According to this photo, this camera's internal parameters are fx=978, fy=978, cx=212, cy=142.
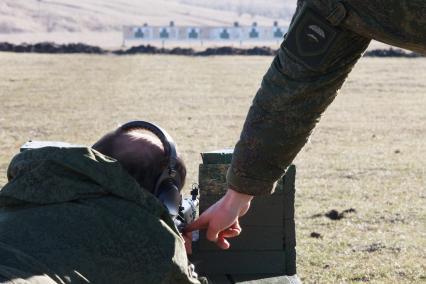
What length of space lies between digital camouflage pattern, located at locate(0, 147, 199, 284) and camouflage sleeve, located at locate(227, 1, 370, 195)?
0.29m

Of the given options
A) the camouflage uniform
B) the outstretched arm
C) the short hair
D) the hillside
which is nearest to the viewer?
the camouflage uniform

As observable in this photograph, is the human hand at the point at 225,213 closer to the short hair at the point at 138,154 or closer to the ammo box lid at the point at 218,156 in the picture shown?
the short hair at the point at 138,154

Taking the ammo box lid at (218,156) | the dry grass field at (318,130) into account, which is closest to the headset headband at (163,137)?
the ammo box lid at (218,156)

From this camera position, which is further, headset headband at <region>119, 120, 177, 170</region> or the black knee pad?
headset headband at <region>119, 120, 177, 170</region>

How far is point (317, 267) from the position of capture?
5.82m

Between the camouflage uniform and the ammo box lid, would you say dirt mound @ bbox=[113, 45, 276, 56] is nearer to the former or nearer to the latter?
the ammo box lid

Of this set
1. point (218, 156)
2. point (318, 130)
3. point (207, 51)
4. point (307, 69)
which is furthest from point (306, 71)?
point (207, 51)

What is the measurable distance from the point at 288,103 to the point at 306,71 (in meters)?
0.11

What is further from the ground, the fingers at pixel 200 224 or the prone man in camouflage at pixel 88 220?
the prone man in camouflage at pixel 88 220

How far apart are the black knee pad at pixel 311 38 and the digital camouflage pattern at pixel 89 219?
66 cm

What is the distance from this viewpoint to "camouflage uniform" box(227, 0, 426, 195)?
7.64ft

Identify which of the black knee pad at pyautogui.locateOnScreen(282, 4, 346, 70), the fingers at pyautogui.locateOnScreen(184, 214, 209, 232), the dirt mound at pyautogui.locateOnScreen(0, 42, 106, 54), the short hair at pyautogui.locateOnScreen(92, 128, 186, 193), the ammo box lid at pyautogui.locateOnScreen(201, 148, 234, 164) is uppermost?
the black knee pad at pyautogui.locateOnScreen(282, 4, 346, 70)

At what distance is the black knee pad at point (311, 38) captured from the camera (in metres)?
2.43

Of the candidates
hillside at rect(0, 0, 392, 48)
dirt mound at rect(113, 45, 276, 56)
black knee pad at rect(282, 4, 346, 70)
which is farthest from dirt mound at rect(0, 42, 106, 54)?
hillside at rect(0, 0, 392, 48)
